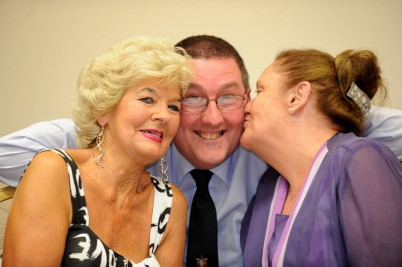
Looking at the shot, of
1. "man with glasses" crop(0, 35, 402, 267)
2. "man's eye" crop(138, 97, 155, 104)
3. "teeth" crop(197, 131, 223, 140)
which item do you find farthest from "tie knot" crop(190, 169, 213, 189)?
"man's eye" crop(138, 97, 155, 104)

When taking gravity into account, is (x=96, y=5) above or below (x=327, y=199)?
above

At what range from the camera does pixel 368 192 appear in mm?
1072

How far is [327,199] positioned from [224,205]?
1.80ft

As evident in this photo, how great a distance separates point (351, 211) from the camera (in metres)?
1.09

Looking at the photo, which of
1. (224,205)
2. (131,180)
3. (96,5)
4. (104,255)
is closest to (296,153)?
(224,205)

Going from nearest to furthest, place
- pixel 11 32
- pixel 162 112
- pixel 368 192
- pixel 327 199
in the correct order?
pixel 368 192
pixel 327 199
pixel 162 112
pixel 11 32

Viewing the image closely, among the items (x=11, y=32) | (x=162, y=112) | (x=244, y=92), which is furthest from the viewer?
(x=11, y=32)

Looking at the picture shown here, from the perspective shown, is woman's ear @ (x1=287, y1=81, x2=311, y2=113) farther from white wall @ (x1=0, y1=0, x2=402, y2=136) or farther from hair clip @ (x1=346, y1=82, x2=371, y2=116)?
white wall @ (x1=0, y1=0, x2=402, y2=136)

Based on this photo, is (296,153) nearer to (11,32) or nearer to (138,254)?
(138,254)

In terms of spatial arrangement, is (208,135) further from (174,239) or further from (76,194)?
(76,194)

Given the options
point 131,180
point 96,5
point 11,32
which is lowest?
point 131,180

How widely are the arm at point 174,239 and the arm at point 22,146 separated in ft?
1.93

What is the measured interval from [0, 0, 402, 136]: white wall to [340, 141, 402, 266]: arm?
51.2 inches

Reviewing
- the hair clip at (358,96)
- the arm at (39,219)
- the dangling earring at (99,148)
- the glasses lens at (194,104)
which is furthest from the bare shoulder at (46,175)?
the hair clip at (358,96)
